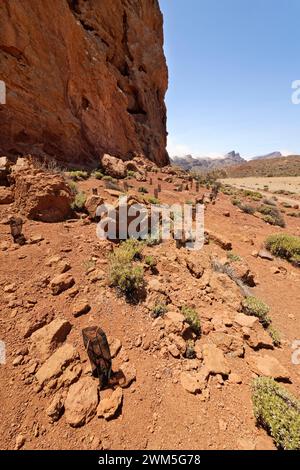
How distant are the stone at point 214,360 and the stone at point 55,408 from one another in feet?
6.14

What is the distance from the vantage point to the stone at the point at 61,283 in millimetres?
3783

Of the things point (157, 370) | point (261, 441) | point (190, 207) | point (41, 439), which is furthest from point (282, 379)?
point (190, 207)

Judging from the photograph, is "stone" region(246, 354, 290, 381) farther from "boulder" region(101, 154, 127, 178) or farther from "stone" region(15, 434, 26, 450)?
"boulder" region(101, 154, 127, 178)

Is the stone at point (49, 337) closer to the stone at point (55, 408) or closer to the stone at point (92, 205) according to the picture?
the stone at point (55, 408)

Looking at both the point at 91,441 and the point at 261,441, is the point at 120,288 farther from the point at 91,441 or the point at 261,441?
the point at 261,441

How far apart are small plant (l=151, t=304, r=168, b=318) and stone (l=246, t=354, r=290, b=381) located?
143 cm

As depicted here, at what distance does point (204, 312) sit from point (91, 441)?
2535 mm

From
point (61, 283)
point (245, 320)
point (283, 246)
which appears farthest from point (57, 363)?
point (283, 246)

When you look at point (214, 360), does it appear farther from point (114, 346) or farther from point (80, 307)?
point (80, 307)

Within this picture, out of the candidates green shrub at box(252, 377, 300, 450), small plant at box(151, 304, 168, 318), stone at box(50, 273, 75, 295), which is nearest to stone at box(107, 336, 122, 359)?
small plant at box(151, 304, 168, 318)

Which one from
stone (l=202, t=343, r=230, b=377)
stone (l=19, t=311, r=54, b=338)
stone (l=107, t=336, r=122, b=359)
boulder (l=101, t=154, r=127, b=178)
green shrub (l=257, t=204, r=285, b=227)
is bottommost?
stone (l=202, t=343, r=230, b=377)

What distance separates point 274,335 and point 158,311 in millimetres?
2130

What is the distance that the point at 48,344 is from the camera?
305cm

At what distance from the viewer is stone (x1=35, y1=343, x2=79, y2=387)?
2.73 metres
